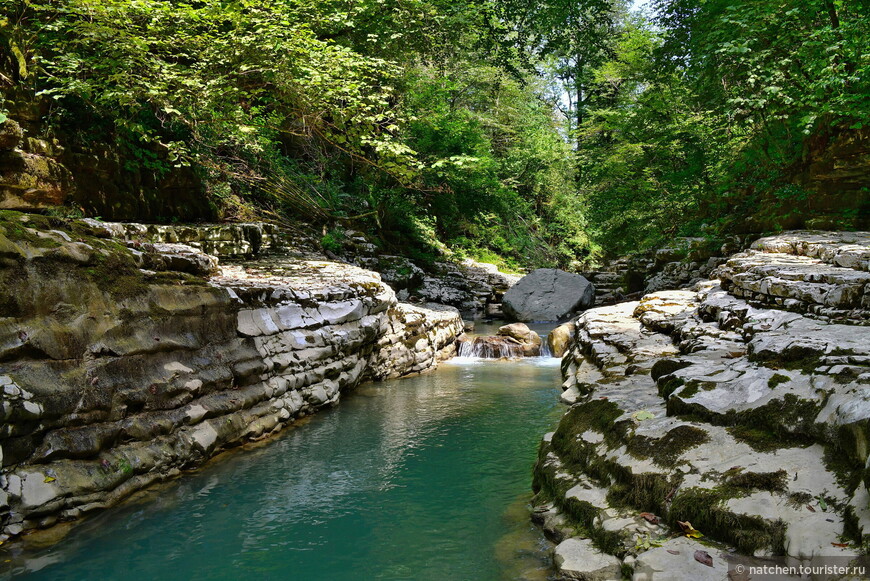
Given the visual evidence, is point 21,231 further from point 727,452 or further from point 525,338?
point 525,338

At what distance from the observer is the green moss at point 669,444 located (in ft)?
10.6

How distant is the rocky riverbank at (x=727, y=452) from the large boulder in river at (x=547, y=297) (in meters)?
10.5

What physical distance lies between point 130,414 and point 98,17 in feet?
17.8

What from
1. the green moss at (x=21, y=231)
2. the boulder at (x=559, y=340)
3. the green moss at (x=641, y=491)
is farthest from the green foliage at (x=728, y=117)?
the green moss at (x=21, y=231)

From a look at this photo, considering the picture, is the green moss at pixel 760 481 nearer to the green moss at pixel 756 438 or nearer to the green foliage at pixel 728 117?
the green moss at pixel 756 438

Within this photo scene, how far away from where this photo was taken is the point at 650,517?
2.94 meters

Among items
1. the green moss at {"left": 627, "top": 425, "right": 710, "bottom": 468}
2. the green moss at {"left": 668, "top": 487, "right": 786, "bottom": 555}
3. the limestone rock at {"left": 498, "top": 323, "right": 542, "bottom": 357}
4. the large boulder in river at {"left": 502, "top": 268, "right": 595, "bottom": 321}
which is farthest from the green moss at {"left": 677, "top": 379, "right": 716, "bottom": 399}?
the large boulder in river at {"left": 502, "top": 268, "right": 595, "bottom": 321}

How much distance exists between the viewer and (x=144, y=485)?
442 cm

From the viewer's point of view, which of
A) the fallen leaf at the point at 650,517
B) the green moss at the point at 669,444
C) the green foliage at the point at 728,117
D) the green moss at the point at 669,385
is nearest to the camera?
the fallen leaf at the point at 650,517

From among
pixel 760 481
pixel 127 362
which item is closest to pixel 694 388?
pixel 760 481

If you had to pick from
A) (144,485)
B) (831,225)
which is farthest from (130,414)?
(831,225)

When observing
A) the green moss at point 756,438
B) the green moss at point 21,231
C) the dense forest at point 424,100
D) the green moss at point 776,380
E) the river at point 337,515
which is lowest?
the river at point 337,515

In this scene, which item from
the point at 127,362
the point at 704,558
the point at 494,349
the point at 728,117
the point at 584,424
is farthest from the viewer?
the point at 494,349

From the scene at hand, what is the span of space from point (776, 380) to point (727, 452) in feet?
2.22
